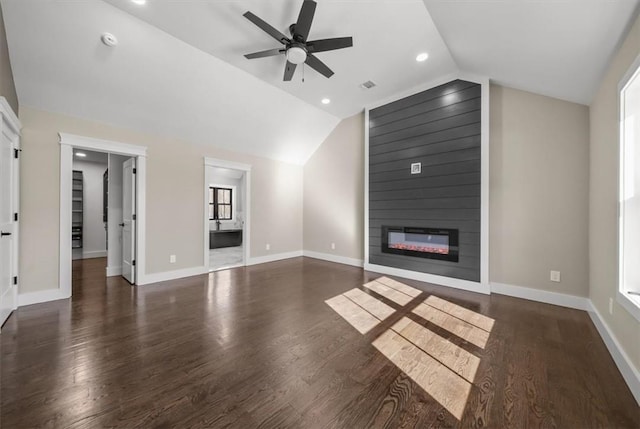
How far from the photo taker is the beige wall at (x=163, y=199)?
3.14m

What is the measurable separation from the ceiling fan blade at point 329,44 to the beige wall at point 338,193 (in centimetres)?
276

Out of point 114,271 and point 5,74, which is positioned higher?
point 5,74

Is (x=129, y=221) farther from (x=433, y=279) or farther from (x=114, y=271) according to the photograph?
(x=433, y=279)

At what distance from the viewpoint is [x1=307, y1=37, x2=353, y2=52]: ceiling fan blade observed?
248cm

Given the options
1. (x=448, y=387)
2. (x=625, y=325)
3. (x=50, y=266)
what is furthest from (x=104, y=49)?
(x=625, y=325)

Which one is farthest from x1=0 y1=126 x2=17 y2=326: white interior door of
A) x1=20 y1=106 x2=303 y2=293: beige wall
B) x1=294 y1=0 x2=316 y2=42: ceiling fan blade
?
x1=294 y1=0 x2=316 y2=42: ceiling fan blade

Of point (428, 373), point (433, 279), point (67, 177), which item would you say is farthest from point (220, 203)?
point (428, 373)

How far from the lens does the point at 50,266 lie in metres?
3.26

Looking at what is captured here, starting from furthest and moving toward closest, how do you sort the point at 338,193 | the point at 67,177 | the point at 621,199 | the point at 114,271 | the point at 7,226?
1. the point at 338,193
2. the point at 114,271
3. the point at 67,177
4. the point at 7,226
5. the point at 621,199

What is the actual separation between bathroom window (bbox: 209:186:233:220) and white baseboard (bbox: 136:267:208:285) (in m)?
4.50

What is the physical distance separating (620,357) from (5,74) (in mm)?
6019

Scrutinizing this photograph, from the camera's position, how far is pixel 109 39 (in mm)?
2732

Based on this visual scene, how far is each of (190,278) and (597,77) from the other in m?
5.87

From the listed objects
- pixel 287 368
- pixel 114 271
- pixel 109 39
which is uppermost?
pixel 109 39
